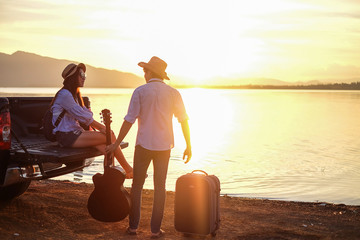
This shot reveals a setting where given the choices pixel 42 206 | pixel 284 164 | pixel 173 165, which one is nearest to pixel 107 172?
pixel 42 206

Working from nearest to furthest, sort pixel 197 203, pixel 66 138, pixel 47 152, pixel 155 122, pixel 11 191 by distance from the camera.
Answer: pixel 155 122
pixel 47 152
pixel 197 203
pixel 66 138
pixel 11 191

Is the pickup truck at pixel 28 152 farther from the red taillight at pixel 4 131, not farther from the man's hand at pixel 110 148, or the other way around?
the man's hand at pixel 110 148

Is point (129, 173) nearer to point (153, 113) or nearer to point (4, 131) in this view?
point (153, 113)

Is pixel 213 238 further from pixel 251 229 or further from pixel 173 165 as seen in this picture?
pixel 173 165

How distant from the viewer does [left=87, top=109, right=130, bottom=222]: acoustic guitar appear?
21.1 ft

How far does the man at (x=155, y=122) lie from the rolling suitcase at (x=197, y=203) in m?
0.30

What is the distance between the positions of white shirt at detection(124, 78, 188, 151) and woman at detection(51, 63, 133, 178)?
90cm

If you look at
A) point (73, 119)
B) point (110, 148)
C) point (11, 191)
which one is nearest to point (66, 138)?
point (73, 119)

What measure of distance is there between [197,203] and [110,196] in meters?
1.12

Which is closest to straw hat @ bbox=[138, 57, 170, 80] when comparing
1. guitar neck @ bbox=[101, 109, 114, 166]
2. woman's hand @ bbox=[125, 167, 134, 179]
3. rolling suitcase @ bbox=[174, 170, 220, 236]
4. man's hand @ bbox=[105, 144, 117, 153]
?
guitar neck @ bbox=[101, 109, 114, 166]

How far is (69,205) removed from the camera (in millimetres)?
7703

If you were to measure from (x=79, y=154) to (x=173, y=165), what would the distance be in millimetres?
8998

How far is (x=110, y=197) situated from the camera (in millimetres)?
6500

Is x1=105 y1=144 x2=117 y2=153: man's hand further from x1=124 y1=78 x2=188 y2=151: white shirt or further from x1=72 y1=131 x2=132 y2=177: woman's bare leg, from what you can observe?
x1=124 y1=78 x2=188 y2=151: white shirt
